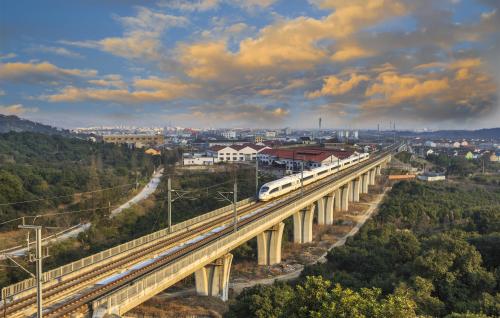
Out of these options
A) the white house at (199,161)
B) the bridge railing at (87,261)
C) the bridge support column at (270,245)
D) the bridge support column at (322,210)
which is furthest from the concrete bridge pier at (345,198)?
the white house at (199,161)

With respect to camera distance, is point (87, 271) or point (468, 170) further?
point (468, 170)

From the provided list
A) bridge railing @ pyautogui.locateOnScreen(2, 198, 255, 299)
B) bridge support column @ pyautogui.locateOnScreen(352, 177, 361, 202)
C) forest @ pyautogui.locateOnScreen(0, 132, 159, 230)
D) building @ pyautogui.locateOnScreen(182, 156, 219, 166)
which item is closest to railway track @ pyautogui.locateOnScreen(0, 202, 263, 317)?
bridge railing @ pyautogui.locateOnScreen(2, 198, 255, 299)

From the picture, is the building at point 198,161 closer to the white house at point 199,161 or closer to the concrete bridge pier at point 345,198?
the white house at point 199,161

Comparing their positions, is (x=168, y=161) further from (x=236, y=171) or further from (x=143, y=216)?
(x=143, y=216)

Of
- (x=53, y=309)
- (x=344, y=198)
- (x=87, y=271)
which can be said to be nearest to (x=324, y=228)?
(x=344, y=198)

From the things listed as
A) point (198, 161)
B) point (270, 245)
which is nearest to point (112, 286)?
point (270, 245)
